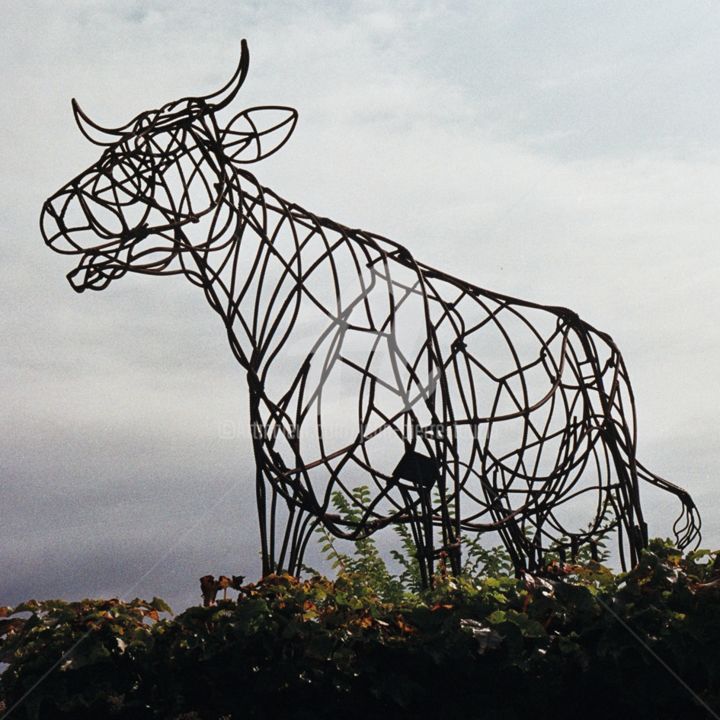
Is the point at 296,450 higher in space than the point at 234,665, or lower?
higher

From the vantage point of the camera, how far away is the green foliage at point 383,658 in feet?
9.81

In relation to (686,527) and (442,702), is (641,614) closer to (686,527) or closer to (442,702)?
(442,702)

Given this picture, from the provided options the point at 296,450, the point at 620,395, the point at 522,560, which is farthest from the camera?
the point at 620,395

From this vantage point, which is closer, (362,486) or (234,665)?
(234,665)

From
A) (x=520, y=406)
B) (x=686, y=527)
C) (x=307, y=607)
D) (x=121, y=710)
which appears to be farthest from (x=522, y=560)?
(x=121, y=710)

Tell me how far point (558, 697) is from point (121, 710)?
4.25ft

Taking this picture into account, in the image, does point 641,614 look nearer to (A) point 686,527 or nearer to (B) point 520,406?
(B) point 520,406

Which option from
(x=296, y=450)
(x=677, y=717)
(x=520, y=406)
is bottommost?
(x=677, y=717)

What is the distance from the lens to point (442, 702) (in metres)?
3.03

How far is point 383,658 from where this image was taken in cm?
304

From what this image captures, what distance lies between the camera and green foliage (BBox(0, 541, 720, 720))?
9.81 ft

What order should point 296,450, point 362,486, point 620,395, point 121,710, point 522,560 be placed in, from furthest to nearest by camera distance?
point 362,486, point 620,395, point 522,560, point 296,450, point 121,710

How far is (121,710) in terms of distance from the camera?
2.99 metres

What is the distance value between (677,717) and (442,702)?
0.71m
